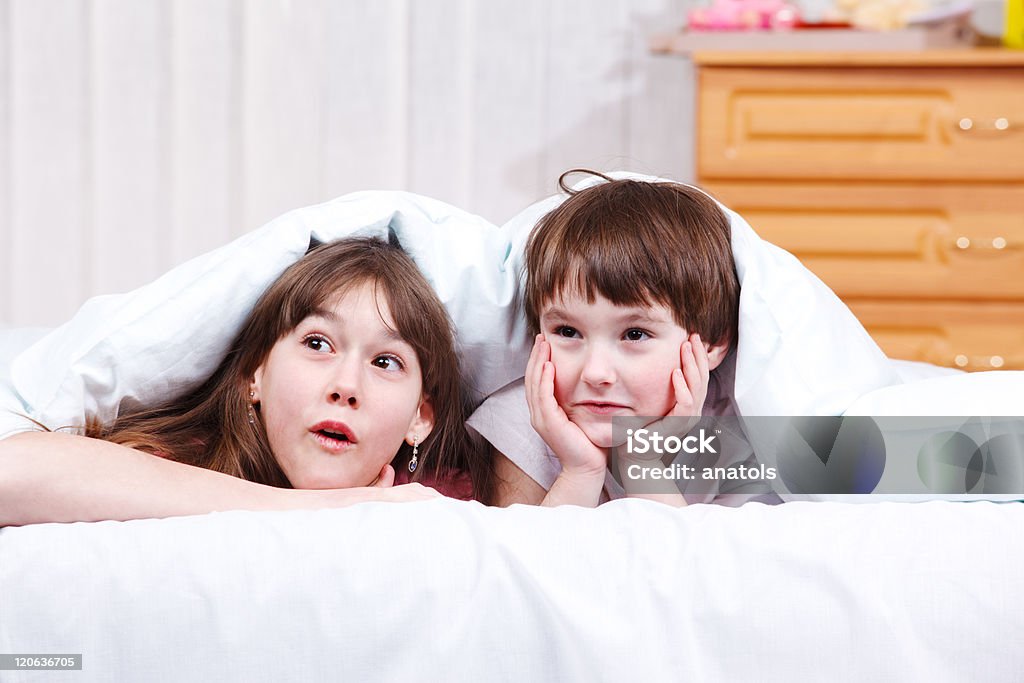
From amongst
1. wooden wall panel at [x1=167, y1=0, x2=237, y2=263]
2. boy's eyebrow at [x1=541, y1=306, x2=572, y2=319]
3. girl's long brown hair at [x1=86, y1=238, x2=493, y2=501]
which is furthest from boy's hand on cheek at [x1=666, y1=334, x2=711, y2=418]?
wooden wall panel at [x1=167, y1=0, x2=237, y2=263]

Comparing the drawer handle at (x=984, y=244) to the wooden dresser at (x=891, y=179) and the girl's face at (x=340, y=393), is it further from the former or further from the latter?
the girl's face at (x=340, y=393)

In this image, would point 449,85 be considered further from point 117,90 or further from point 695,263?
point 695,263

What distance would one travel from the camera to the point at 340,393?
35.2 inches

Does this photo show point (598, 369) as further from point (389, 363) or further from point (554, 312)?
point (389, 363)

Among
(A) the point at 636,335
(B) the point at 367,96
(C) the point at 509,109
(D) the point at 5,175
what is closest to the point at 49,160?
(D) the point at 5,175

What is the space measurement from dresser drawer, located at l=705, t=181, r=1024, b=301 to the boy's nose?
112 cm

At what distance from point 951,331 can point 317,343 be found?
1448mm

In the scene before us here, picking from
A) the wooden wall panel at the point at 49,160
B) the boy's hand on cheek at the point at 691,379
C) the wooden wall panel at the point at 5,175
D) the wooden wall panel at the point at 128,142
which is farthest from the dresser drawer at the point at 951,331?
the wooden wall panel at the point at 5,175

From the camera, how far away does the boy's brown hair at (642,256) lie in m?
0.94

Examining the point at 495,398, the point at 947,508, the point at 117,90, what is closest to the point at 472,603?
the point at 947,508

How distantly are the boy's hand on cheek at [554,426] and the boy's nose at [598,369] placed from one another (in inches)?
1.4

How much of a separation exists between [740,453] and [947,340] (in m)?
1.19

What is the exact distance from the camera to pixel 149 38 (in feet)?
8.30

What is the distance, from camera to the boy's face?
0.93 m
